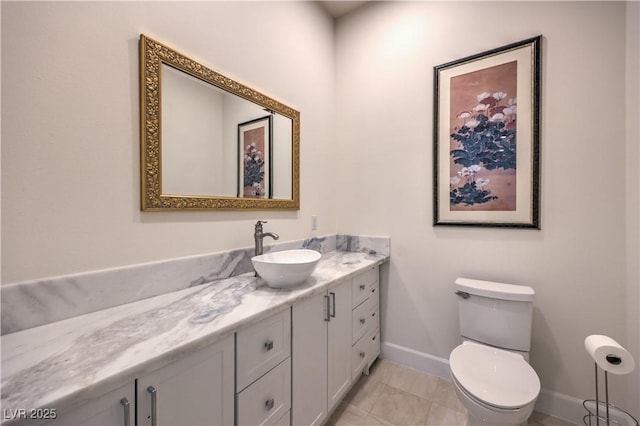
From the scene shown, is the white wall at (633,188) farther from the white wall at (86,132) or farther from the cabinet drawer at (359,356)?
the white wall at (86,132)

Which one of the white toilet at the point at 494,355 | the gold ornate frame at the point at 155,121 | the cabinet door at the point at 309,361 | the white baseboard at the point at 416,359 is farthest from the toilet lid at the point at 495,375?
the gold ornate frame at the point at 155,121

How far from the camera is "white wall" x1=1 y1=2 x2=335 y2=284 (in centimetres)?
83

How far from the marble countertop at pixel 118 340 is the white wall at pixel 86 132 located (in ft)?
0.69

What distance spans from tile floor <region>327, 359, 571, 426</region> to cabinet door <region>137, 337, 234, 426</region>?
0.93 metres

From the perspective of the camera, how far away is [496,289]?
5.01ft

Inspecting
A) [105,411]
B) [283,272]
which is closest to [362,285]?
[283,272]

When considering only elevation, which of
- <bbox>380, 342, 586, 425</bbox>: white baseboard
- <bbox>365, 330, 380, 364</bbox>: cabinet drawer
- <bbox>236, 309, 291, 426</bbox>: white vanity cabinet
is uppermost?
<bbox>236, 309, 291, 426</bbox>: white vanity cabinet

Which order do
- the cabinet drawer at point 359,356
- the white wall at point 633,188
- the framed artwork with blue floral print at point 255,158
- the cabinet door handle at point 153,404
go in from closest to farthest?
the cabinet door handle at point 153,404 < the white wall at point 633,188 < the framed artwork with blue floral print at point 255,158 < the cabinet drawer at point 359,356

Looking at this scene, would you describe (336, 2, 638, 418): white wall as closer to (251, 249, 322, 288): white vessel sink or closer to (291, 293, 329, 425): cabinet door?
(291, 293, 329, 425): cabinet door

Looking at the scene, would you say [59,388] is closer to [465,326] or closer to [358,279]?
[358,279]

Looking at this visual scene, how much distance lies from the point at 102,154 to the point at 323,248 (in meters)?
1.55

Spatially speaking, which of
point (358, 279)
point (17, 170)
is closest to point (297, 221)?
point (358, 279)

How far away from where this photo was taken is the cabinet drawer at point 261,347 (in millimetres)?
942

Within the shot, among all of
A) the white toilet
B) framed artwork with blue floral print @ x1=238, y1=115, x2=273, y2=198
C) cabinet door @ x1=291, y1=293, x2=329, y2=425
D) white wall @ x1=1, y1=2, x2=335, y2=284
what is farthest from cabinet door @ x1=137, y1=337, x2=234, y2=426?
the white toilet
